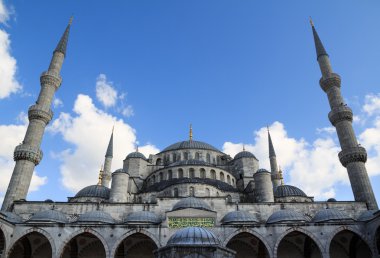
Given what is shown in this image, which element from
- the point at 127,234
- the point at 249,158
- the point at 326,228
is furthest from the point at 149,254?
the point at 249,158

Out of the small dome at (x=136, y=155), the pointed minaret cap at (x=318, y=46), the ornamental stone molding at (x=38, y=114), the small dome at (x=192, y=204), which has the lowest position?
the small dome at (x=192, y=204)

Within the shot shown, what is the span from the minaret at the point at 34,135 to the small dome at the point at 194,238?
16.2 meters

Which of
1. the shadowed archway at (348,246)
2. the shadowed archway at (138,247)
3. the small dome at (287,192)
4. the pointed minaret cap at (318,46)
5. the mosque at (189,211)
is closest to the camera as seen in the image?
the mosque at (189,211)

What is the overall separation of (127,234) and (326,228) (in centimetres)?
1049

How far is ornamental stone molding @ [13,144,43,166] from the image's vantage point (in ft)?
71.7

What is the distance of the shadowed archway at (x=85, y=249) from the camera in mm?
18766

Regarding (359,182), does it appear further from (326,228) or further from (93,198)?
(93,198)

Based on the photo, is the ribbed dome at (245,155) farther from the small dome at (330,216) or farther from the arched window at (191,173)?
the small dome at (330,216)

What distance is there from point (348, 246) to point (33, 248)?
18.5m

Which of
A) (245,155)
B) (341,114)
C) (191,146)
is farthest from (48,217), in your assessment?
(341,114)

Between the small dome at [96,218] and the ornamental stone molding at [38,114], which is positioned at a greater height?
the ornamental stone molding at [38,114]

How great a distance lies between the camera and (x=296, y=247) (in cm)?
1905

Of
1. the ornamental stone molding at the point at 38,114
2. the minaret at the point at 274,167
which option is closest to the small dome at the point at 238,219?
the minaret at the point at 274,167

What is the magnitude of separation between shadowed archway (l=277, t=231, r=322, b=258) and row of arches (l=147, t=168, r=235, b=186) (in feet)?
25.2
